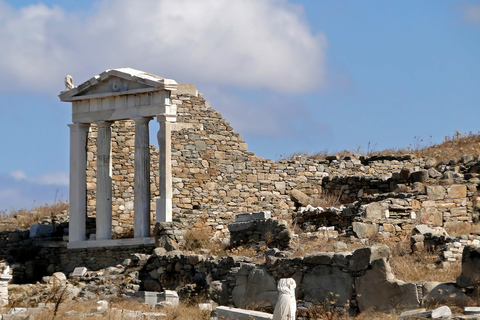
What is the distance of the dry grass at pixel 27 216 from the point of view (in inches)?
1128

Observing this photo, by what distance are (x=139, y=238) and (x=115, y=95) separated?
417 cm

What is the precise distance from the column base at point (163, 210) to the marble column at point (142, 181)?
1.69ft

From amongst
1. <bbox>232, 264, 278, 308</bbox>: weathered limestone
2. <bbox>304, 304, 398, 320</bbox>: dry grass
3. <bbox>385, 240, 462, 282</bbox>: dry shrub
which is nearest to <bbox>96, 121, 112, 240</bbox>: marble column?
<bbox>232, 264, 278, 308</bbox>: weathered limestone

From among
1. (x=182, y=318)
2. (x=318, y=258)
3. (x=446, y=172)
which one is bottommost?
(x=182, y=318)

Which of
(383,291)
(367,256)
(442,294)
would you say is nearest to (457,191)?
(367,256)

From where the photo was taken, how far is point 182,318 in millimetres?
15992

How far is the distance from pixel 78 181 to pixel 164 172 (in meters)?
3.09

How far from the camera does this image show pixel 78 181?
84.2 ft

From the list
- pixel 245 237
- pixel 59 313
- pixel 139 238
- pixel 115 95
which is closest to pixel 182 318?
pixel 59 313

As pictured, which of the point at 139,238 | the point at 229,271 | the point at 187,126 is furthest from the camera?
the point at 187,126

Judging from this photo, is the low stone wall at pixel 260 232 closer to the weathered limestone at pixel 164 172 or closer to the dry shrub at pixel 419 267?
the dry shrub at pixel 419 267

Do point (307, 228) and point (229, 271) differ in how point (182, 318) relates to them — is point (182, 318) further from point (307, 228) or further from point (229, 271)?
point (307, 228)

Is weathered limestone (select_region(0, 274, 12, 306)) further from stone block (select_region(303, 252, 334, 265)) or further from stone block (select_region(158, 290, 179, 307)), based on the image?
stone block (select_region(303, 252, 334, 265))

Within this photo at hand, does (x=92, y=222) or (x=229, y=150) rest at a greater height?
(x=229, y=150)
